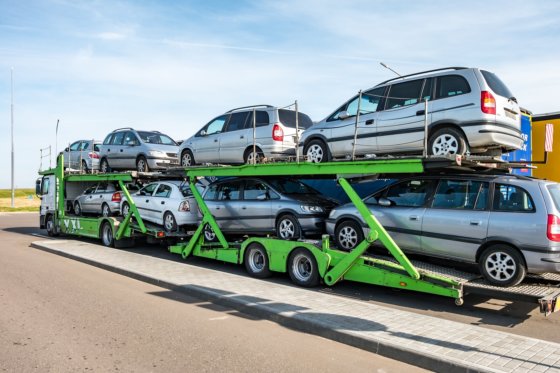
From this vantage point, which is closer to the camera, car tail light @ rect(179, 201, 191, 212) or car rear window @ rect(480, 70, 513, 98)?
car rear window @ rect(480, 70, 513, 98)

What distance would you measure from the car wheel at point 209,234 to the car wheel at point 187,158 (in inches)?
93.0

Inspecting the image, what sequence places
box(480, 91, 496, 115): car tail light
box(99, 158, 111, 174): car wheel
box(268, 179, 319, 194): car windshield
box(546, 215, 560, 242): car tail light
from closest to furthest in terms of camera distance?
box(546, 215, 560, 242): car tail light
box(480, 91, 496, 115): car tail light
box(268, 179, 319, 194): car windshield
box(99, 158, 111, 174): car wheel

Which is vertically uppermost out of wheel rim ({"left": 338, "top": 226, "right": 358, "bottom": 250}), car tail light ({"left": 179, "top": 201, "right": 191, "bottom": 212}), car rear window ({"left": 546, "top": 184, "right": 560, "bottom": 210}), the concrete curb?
car rear window ({"left": 546, "top": 184, "right": 560, "bottom": 210})

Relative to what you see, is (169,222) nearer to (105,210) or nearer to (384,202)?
(105,210)

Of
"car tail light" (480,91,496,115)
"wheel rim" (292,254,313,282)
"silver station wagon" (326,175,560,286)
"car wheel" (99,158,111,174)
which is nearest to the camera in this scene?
"silver station wagon" (326,175,560,286)

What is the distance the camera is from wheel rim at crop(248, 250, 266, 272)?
9711 millimetres

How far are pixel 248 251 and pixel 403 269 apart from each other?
353 centimetres

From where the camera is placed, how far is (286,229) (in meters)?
9.55

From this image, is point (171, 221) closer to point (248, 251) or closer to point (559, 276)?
point (248, 251)

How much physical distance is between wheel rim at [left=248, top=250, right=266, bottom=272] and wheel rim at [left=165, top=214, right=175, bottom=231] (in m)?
3.47

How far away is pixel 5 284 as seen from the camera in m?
9.04

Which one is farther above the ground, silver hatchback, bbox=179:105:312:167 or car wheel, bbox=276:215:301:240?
silver hatchback, bbox=179:105:312:167

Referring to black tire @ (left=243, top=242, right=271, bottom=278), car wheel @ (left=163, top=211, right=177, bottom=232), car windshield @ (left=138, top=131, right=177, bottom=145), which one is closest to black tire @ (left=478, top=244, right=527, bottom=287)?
black tire @ (left=243, top=242, right=271, bottom=278)

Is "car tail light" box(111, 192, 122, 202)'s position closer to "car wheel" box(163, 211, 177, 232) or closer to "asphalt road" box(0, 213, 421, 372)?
"car wheel" box(163, 211, 177, 232)
